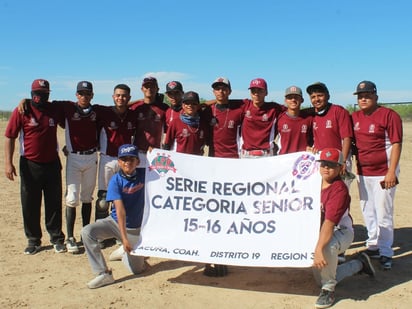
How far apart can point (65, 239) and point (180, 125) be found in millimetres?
2793

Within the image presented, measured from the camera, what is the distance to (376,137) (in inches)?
228

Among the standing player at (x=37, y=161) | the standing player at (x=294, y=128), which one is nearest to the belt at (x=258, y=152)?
the standing player at (x=294, y=128)

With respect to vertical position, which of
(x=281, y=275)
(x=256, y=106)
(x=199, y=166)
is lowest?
(x=281, y=275)

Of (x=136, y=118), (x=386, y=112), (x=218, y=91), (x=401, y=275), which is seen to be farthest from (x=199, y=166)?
(x=401, y=275)

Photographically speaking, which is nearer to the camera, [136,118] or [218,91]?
[218,91]

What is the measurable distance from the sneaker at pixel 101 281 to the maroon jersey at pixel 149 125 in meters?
2.26

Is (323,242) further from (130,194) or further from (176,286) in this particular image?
(130,194)

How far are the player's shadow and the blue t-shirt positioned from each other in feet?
2.90

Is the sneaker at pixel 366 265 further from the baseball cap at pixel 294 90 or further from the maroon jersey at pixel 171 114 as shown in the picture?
the maroon jersey at pixel 171 114

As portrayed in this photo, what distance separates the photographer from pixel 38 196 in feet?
21.3

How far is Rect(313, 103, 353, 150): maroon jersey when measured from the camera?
5898 mm

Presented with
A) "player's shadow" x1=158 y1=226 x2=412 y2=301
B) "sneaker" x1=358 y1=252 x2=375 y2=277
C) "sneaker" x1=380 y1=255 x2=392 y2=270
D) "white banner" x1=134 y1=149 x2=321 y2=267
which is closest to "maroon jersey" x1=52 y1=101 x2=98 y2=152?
"white banner" x1=134 y1=149 x2=321 y2=267

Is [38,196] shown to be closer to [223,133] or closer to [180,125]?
[180,125]

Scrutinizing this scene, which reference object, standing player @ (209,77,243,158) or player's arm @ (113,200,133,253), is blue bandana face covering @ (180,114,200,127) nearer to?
standing player @ (209,77,243,158)
